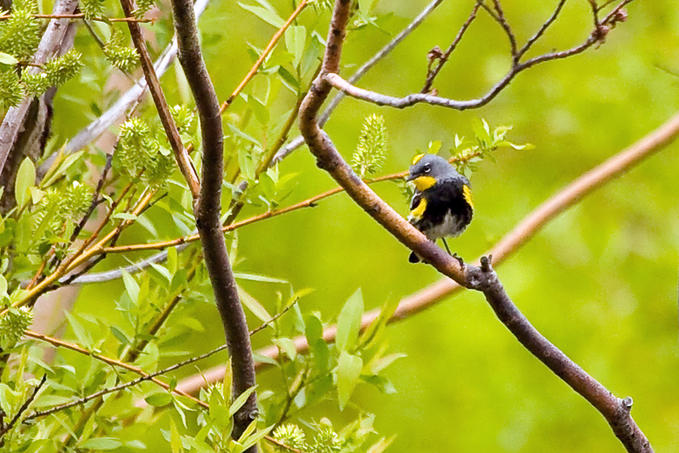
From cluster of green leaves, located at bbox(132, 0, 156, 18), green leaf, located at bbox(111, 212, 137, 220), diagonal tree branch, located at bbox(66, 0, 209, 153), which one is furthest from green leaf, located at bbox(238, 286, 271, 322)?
cluster of green leaves, located at bbox(132, 0, 156, 18)

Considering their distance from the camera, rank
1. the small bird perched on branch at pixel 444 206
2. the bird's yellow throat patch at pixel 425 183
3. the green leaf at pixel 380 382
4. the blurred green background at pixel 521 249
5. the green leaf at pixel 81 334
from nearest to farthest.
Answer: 1. the green leaf at pixel 81 334
2. the green leaf at pixel 380 382
3. the bird's yellow throat patch at pixel 425 183
4. the small bird perched on branch at pixel 444 206
5. the blurred green background at pixel 521 249

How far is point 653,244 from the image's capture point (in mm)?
3184

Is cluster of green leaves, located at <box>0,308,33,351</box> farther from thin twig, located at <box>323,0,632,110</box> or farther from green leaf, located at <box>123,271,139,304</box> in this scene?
thin twig, located at <box>323,0,632,110</box>

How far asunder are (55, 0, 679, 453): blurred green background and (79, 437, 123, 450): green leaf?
1.34 meters

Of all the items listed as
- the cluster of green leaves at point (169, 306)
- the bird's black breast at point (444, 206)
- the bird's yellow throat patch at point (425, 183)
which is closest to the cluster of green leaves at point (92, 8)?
the cluster of green leaves at point (169, 306)

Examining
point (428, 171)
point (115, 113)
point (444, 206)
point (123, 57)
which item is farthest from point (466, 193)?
point (123, 57)

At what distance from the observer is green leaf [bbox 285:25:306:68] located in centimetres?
137

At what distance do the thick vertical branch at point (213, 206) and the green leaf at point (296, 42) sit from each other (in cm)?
40

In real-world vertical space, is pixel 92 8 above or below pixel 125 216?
above

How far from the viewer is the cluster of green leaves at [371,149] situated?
1.26m

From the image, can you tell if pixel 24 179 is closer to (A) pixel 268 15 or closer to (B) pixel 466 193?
(A) pixel 268 15

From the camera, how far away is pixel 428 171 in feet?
5.41

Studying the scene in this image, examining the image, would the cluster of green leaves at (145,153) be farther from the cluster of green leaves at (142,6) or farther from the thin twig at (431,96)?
the thin twig at (431,96)

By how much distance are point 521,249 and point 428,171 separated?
145cm
